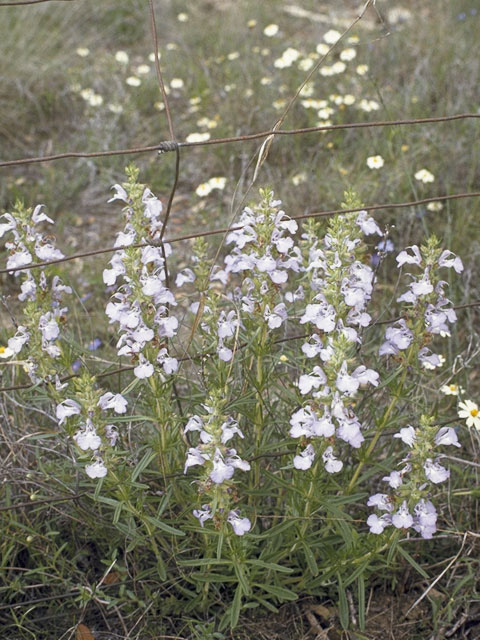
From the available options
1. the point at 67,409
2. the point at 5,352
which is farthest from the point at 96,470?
the point at 5,352

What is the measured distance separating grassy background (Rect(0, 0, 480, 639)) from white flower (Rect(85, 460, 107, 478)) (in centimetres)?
56

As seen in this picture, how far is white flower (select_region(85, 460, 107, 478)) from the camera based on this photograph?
2.22 m

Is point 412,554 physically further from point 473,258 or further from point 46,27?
point 46,27

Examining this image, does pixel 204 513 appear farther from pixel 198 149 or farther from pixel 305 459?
pixel 198 149

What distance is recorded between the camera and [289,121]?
587 cm

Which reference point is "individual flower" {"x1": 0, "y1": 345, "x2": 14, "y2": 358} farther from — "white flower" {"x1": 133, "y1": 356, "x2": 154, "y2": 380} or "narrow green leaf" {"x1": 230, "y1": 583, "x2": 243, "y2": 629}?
"narrow green leaf" {"x1": 230, "y1": 583, "x2": 243, "y2": 629}

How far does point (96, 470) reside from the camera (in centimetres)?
224

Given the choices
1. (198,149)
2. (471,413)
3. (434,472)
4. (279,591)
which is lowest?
(198,149)

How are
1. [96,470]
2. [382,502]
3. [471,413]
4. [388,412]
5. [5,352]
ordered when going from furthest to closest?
1. [5,352]
2. [471,413]
3. [388,412]
4. [382,502]
5. [96,470]

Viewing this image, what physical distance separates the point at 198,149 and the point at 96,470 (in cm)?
438

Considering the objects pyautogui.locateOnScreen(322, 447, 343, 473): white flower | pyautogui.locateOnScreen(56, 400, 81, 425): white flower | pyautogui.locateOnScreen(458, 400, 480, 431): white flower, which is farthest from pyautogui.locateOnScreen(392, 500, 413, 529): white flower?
pyautogui.locateOnScreen(56, 400, 81, 425): white flower

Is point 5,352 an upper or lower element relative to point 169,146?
lower

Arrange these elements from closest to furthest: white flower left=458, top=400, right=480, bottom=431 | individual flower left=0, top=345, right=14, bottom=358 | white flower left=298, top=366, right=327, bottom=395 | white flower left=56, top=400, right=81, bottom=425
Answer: white flower left=298, top=366, right=327, bottom=395, white flower left=56, top=400, right=81, bottom=425, white flower left=458, top=400, right=480, bottom=431, individual flower left=0, top=345, right=14, bottom=358

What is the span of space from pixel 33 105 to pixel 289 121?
2519 mm
